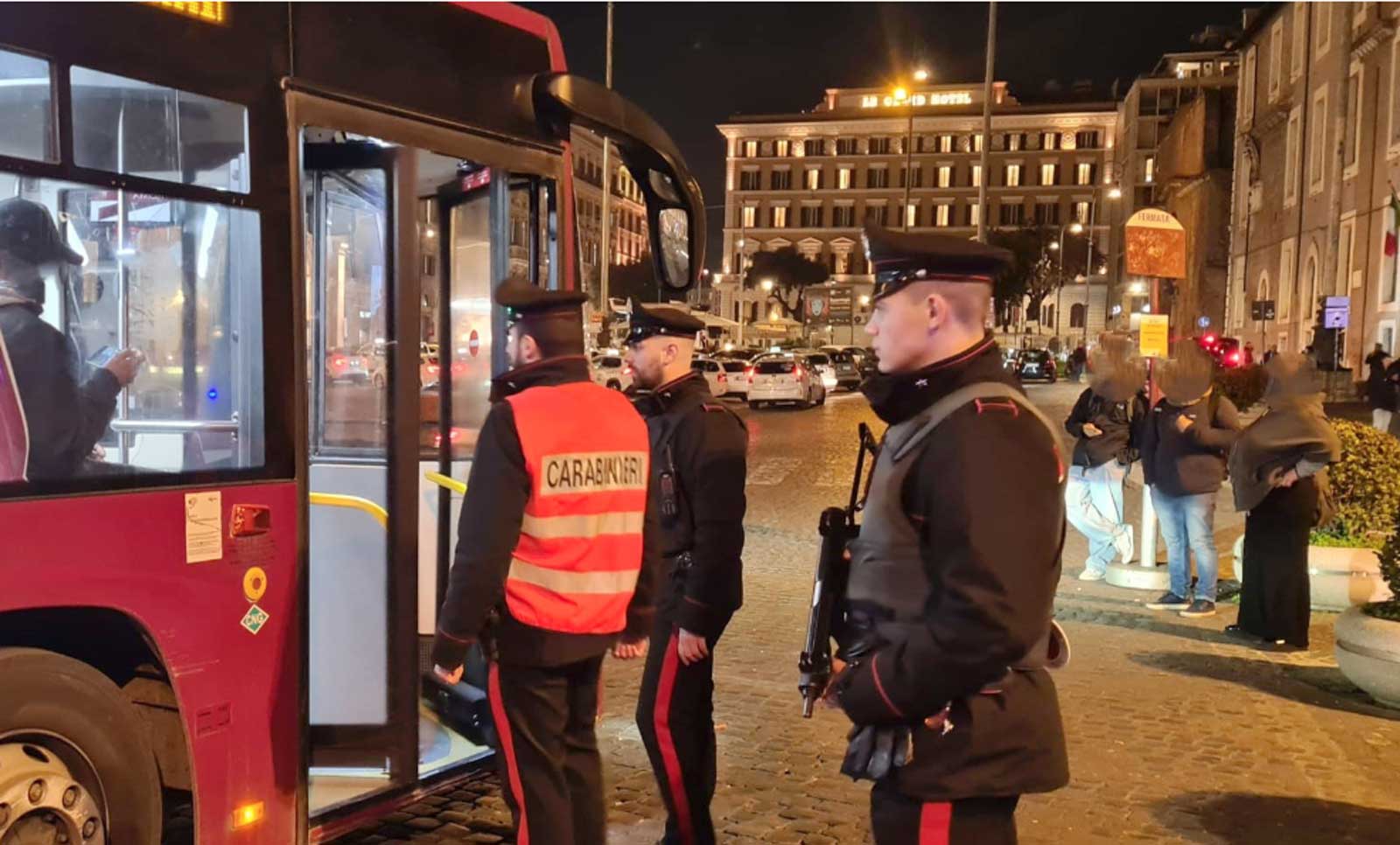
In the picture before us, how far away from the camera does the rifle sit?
278 centimetres

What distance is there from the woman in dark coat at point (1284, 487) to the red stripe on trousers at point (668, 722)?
503 centimetres

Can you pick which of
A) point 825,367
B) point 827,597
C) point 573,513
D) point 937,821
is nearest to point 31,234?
point 573,513

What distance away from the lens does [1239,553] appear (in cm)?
917

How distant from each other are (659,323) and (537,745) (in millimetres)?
1533

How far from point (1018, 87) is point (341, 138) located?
382ft

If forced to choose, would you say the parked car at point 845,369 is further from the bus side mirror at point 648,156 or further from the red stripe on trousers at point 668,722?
the red stripe on trousers at point 668,722

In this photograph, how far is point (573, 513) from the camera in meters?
3.42

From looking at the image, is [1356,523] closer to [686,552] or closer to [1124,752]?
[1124,752]

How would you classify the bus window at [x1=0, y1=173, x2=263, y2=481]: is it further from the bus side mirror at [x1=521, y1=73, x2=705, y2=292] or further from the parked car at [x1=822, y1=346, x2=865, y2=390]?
the parked car at [x1=822, y1=346, x2=865, y2=390]

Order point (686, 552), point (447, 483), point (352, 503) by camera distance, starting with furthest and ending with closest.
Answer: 1. point (352, 503)
2. point (447, 483)
3. point (686, 552)

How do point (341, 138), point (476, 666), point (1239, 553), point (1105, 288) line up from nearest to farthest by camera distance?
point (341, 138)
point (476, 666)
point (1239, 553)
point (1105, 288)

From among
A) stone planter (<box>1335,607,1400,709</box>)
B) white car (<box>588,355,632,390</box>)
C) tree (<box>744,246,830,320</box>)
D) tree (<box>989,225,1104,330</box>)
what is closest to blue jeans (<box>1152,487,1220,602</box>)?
stone planter (<box>1335,607,1400,709</box>)

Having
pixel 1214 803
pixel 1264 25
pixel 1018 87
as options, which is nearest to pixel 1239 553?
pixel 1214 803

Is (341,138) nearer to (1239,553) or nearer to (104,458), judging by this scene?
(104,458)
